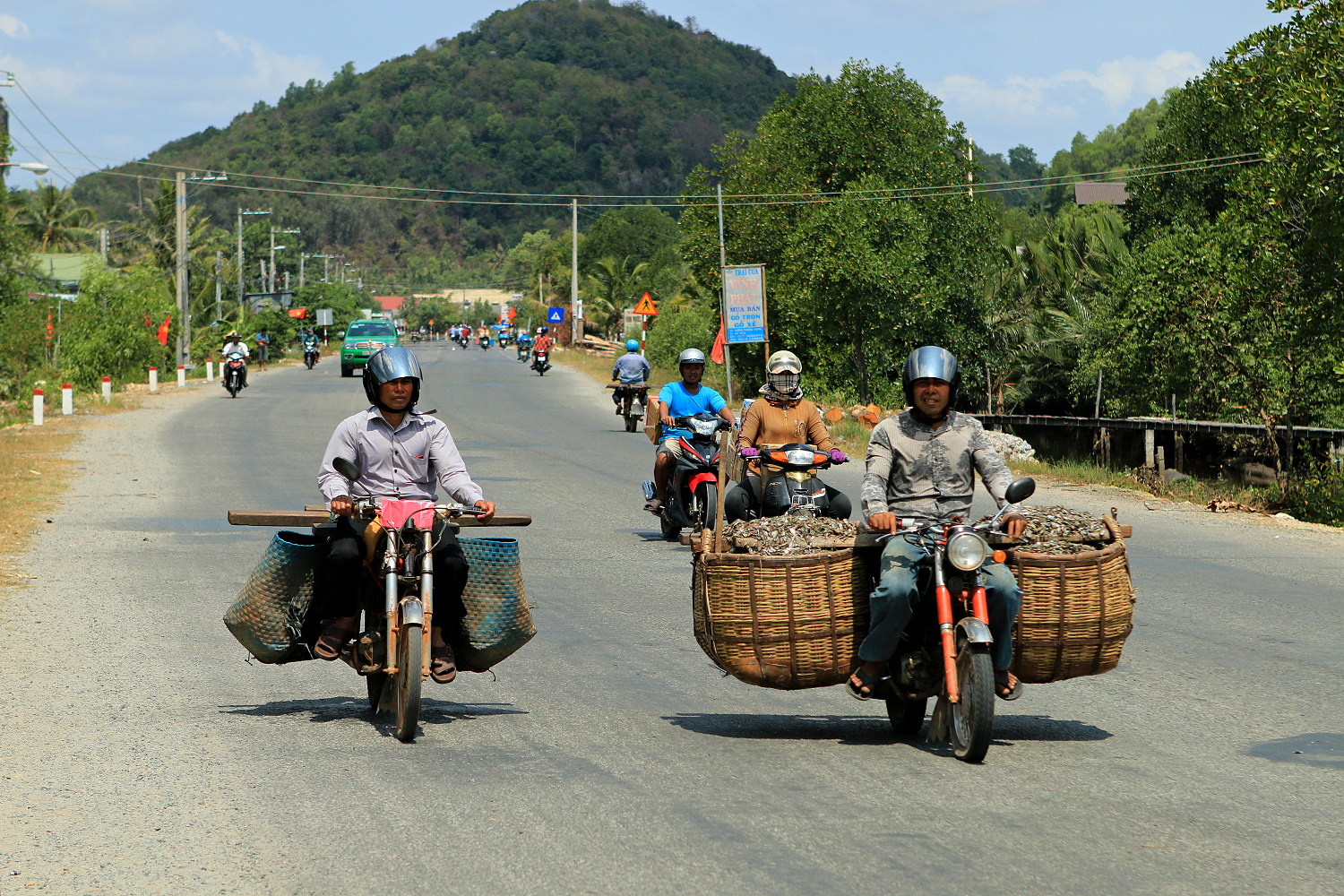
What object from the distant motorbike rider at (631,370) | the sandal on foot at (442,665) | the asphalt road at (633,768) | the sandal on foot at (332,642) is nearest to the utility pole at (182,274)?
the distant motorbike rider at (631,370)

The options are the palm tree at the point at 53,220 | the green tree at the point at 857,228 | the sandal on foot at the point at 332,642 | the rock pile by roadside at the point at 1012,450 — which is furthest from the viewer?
Answer: the palm tree at the point at 53,220

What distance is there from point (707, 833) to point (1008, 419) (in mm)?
30368

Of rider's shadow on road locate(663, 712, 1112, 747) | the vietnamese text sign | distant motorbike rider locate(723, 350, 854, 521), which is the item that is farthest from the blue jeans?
the vietnamese text sign

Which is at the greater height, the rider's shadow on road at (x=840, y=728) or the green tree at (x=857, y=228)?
the green tree at (x=857, y=228)

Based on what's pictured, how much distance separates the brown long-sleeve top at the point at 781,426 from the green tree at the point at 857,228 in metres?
20.7

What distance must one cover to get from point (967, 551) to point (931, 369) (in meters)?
0.98

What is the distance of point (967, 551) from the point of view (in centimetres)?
638

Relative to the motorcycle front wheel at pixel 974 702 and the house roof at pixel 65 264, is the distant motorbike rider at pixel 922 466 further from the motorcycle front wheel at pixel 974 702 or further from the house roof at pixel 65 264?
the house roof at pixel 65 264

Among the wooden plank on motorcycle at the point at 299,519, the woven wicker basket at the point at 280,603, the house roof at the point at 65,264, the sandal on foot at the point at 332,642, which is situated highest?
the house roof at the point at 65,264

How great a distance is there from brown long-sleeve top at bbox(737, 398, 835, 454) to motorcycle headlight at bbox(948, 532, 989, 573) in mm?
5472

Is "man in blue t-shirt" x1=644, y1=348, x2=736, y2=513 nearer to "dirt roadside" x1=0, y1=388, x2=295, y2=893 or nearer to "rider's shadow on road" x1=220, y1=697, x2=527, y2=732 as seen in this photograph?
"dirt roadside" x1=0, y1=388, x2=295, y2=893

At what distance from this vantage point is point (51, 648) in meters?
9.37

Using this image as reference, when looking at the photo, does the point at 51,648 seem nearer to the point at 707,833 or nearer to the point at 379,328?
the point at 707,833

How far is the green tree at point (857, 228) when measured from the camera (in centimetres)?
3309
